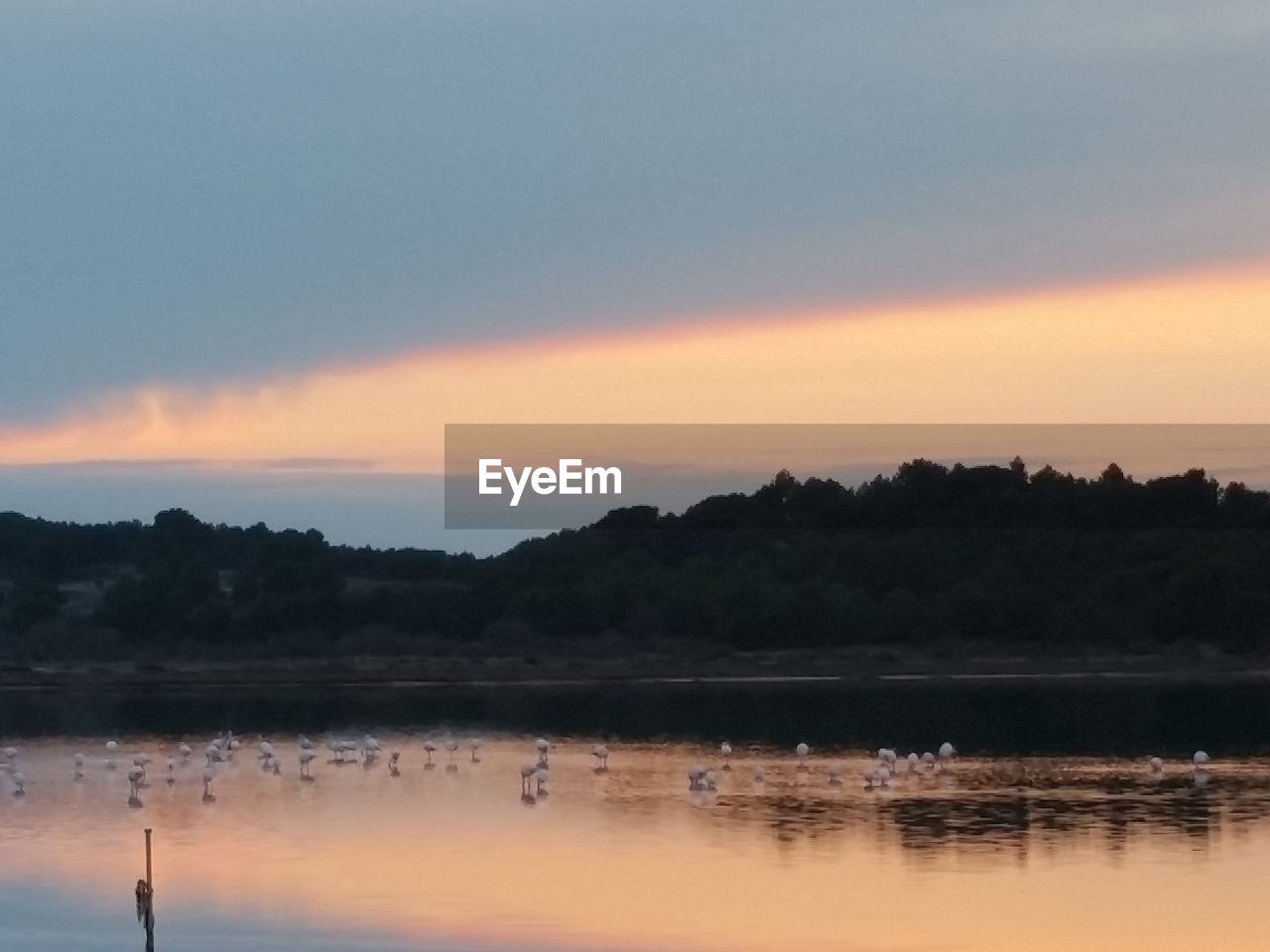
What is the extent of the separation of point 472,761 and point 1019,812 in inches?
532

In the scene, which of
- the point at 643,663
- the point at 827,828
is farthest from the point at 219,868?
the point at 643,663

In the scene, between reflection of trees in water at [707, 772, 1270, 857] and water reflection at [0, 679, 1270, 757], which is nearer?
reflection of trees in water at [707, 772, 1270, 857]

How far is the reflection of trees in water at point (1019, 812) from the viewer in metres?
31.8

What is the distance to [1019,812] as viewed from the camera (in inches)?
1353

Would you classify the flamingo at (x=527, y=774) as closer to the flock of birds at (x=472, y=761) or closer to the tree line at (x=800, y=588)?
the flock of birds at (x=472, y=761)

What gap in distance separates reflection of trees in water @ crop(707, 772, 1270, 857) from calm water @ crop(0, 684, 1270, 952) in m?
0.10

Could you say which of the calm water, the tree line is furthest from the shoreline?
the calm water

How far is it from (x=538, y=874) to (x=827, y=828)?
5.35 meters

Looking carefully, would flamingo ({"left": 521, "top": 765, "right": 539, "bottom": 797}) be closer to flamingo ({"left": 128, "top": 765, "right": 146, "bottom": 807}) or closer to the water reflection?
flamingo ({"left": 128, "top": 765, "right": 146, "bottom": 807})

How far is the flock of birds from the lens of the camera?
128ft

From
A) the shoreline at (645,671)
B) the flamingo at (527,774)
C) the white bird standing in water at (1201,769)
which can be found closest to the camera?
the white bird standing in water at (1201,769)

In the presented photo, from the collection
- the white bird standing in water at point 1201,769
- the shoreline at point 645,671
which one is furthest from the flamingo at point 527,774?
the shoreline at point 645,671

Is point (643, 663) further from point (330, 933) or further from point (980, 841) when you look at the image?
point (330, 933)

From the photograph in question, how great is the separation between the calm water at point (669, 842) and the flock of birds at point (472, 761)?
292 millimetres
